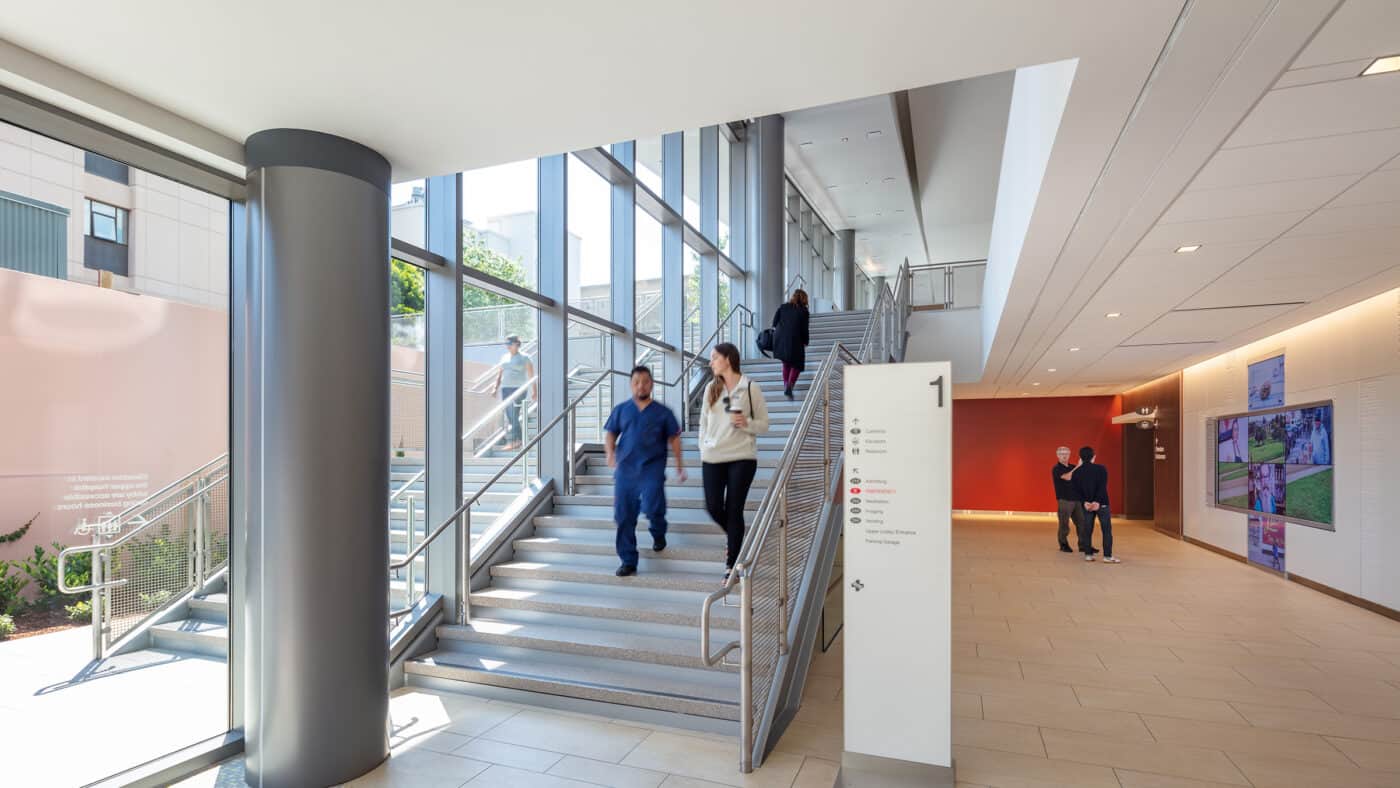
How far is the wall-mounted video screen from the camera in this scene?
7965 millimetres

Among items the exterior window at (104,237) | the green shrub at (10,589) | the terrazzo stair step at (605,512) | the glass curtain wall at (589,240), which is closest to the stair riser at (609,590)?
the terrazzo stair step at (605,512)

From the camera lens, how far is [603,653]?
449cm

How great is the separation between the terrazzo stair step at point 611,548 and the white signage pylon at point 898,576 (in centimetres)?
209

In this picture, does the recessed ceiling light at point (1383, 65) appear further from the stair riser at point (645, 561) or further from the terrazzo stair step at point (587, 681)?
the stair riser at point (645, 561)

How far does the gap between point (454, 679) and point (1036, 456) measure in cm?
1613

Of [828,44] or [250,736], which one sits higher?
[828,44]

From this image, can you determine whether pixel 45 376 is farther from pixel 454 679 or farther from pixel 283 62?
pixel 454 679

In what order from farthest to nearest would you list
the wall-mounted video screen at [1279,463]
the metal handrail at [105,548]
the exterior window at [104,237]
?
the wall-mounted video screen at [1279,463], the exterior window at [104,237], the metal handrail at [105,548]

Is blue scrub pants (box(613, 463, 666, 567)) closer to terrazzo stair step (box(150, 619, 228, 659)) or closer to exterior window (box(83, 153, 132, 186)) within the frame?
terrazzo stair step (box(150, 619, 228, 659))

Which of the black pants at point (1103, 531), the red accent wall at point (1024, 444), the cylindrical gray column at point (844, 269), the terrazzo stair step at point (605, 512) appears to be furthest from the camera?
the cylindrical gray column at point (844, 269)

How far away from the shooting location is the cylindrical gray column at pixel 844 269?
1892 cm

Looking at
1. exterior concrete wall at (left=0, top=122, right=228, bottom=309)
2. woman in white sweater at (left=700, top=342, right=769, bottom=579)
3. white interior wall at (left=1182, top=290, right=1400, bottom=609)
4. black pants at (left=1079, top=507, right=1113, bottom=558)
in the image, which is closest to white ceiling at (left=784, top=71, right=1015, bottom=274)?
white interior wall at (left=1182, top=290, right=1400, bottom=609)

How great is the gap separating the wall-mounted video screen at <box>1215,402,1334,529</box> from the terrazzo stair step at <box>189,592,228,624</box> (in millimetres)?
9610

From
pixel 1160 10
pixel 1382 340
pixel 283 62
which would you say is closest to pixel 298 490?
pixel 283 62
